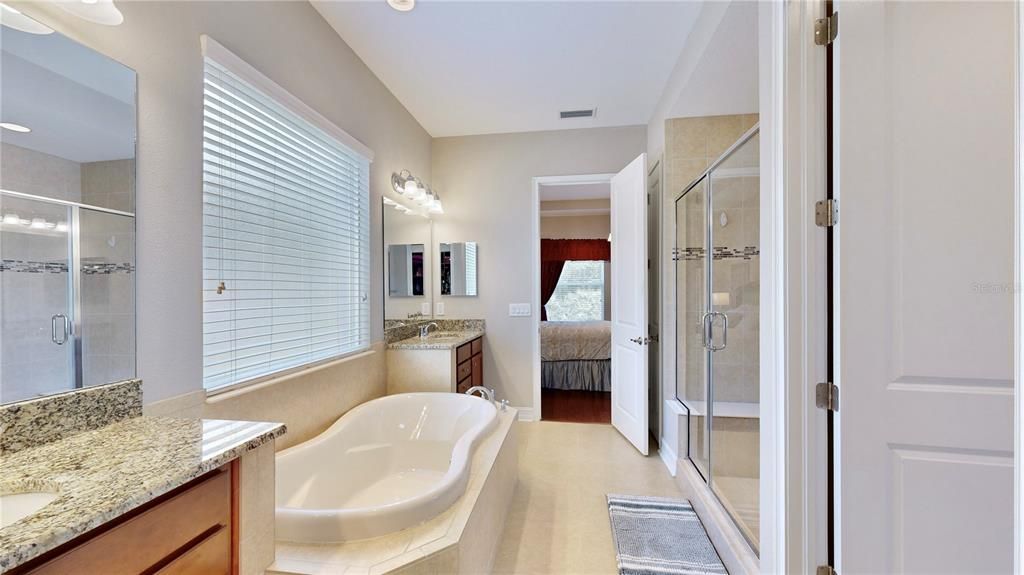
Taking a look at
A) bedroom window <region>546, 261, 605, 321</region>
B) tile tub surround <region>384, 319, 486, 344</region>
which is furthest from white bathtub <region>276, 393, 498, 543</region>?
bedroom window <region>546, 261, 605, 321</region>

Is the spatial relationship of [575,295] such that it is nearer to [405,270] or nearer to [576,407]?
[576,407]

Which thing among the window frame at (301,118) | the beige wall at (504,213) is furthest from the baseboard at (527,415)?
the window frame at (301,118)

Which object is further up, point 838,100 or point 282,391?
point 838,100

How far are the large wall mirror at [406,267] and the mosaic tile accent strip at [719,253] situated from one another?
2.03 m

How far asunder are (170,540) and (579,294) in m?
6.31

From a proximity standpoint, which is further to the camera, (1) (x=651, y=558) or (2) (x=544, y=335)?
(2) (x=544, y=335)

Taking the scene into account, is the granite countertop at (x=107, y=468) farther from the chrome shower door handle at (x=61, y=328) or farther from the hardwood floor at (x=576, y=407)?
the hardwood floor at (x=576, y=407)

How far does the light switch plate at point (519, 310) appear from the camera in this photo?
137 inches

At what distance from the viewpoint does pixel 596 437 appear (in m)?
3.10

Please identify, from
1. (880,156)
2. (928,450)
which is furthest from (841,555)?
(880,156)

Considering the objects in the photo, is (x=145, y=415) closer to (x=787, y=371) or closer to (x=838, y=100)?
(x=787, y=371)

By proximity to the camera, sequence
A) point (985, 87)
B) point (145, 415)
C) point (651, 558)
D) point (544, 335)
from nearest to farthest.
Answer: point (985, 87) → point (145, 415) → point (651, 558) → point (544, 335)

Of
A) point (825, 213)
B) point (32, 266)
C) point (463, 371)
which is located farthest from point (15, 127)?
point (463, 371)

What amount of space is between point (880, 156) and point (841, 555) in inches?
44.8
